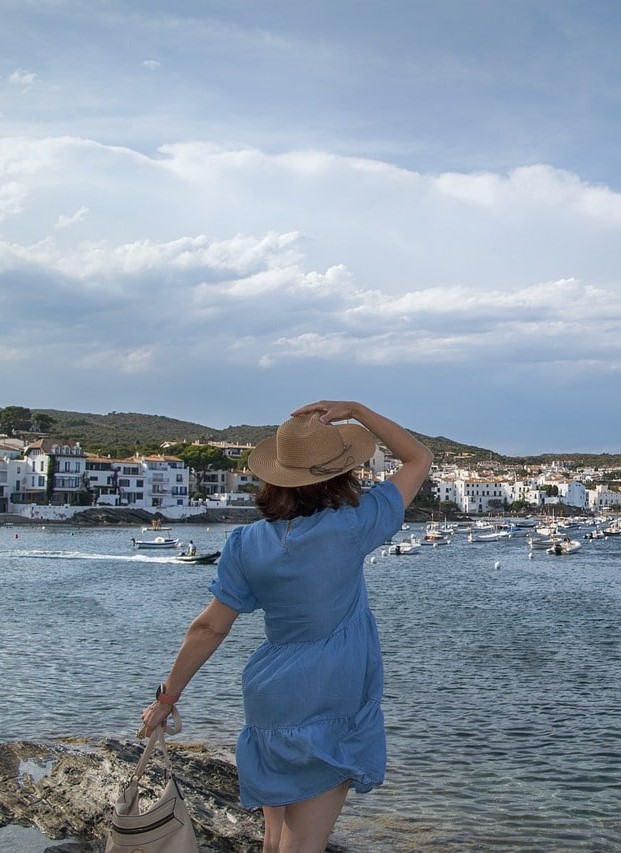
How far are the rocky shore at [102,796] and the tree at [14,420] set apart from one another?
128645 millimetres

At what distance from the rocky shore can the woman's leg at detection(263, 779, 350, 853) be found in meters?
2.93

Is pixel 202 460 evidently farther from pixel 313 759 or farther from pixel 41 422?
pixel 313 759

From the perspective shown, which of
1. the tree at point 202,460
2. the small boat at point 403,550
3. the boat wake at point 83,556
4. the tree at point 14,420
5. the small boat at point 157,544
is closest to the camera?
the boat wake at point 83,556

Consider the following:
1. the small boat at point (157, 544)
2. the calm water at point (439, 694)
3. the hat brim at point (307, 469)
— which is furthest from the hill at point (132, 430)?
the hat brim at point (307, 469)

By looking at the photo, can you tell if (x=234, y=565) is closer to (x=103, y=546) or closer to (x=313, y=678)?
(x=313, y=678)

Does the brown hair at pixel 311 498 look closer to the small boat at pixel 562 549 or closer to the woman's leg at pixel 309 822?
the woman's leg at pixel 309 822

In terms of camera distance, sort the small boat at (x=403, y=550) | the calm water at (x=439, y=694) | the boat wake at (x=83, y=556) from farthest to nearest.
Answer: the small boat at (x=403, y=550), the boat wake at (x=83, y=556), the calm water at (x=439, y=694)

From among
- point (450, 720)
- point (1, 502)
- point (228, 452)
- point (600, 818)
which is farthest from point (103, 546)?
point (228, 452)

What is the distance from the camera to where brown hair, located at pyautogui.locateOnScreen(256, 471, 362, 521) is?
3.29 metres

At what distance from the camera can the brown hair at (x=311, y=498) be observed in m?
3.29

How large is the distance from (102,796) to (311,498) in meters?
4.54

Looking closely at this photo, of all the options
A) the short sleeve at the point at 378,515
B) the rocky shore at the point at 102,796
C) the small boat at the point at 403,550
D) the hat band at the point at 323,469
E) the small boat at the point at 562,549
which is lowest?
the small boat at the point at 403,550

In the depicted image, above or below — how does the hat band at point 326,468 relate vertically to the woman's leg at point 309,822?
above

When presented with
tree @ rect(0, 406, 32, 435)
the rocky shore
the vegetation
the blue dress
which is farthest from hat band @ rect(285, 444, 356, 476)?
tree @ rect(0, 406, 32, 435)
